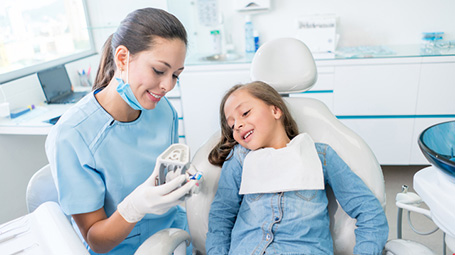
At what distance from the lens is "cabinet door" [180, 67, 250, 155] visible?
253 centimetres

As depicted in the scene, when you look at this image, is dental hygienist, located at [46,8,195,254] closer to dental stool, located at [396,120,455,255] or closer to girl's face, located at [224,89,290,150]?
girl's face, located at [224,89,290,150]

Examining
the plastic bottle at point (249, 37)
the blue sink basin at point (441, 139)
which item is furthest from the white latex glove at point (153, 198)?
the plastic bottle at point (249, 37)

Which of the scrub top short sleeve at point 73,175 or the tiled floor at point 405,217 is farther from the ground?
the scrub top short sleeve at point 73,175

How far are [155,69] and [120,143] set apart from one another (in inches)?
11.4

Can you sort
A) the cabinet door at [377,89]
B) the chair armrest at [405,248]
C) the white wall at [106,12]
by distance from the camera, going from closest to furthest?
the chair armrest at [405,248] < the cabinet door at [377,89] < the white wall at [106,12]

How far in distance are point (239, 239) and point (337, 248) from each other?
0.34m

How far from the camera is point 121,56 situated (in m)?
1.08

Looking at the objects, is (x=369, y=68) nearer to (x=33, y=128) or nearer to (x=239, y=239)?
(x=239, y=239)

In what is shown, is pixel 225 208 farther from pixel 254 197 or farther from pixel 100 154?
pixel 100 154

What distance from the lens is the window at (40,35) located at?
2.28m

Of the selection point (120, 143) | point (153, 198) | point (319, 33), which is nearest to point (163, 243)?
point (153, 198)

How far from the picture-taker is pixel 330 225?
3.94 feet

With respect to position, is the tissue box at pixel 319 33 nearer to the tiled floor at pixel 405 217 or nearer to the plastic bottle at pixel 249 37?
the plastic bottle at pixel 249 37

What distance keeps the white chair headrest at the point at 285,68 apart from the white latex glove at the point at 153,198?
54cm
